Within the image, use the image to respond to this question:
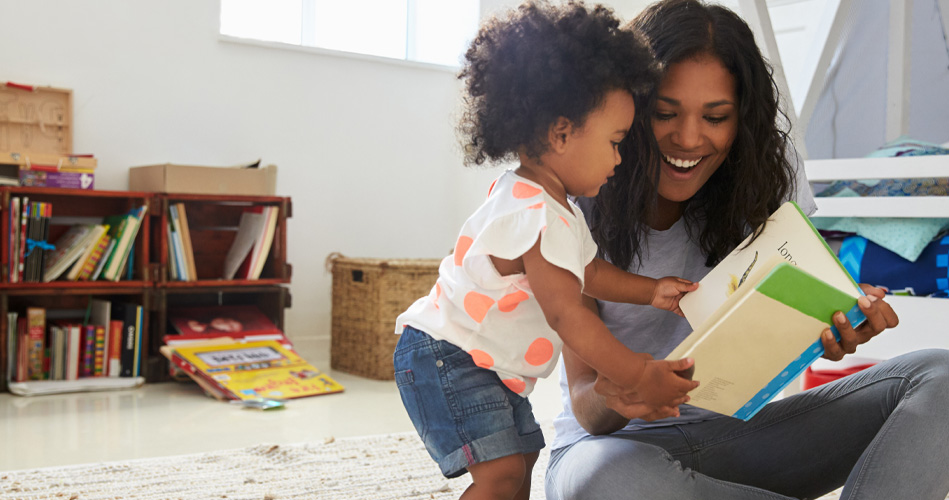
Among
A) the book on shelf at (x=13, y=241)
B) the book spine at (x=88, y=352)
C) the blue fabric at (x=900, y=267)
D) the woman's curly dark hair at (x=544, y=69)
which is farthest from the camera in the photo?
the book spine at (x=88, y=352)

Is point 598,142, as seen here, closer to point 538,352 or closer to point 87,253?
point 538,352

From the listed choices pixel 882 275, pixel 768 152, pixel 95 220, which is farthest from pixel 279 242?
pixel 768 152

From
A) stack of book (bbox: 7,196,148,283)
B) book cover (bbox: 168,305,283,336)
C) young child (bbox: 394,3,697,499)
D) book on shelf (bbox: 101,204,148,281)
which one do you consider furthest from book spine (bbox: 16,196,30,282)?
young child (bbox: 394,3,697,499)

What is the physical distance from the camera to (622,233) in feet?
3.49

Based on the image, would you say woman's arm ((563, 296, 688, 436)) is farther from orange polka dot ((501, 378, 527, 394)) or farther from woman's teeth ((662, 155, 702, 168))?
woman's teeth ((662, 155, 702, 168))

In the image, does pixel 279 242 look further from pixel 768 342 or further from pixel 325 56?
pixel 768 342

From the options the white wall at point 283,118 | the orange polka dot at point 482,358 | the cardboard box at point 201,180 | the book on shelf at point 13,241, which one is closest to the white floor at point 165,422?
the book on shelf at point 13,241

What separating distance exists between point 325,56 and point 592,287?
2.43 meters

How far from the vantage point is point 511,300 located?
903 millimetres

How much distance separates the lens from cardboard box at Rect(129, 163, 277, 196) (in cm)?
257

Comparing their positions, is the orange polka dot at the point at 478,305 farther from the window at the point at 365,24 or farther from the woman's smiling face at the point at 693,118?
the window at the point at 365,24

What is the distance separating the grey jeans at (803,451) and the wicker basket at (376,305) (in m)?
1.68

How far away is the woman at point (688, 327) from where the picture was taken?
35.8 inches

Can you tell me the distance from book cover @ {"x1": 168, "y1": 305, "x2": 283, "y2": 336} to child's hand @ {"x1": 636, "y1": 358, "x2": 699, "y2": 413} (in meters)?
2.10
